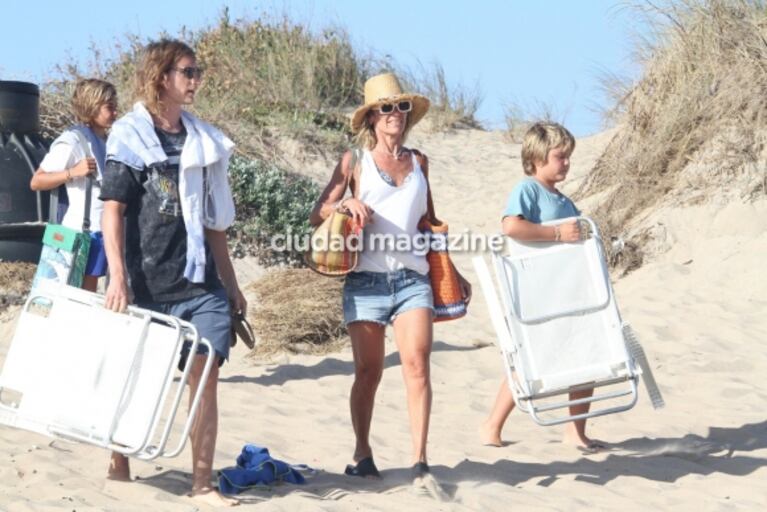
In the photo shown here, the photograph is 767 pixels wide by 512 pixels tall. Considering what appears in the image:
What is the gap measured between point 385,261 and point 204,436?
1085 mm

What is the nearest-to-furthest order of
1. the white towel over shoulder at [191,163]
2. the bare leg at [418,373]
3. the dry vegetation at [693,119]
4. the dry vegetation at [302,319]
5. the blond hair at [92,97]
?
the white towel over shoulder at [191,163] < the bare leg at [418,373] < the blond hair at [92,97] < the dry vegetation at [302,319] < the dry vegetation at [693,119]

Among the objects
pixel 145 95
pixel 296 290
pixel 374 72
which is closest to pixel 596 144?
pixel 374 72

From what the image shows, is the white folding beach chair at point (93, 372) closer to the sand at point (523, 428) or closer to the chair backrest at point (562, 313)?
the sand at point (523, 428)

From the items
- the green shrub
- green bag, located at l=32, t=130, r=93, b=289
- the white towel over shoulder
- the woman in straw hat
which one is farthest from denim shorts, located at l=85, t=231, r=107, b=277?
the green shrub

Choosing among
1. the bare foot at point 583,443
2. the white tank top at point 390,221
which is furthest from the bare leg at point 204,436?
the bare foot at point 583,443

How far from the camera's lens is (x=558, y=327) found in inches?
215

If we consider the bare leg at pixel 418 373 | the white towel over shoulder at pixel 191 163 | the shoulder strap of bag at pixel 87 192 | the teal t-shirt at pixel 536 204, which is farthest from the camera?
the shoulder strap of bag at pixel 87 192

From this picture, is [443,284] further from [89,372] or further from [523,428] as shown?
[523,428]

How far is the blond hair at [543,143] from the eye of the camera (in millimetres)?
5918

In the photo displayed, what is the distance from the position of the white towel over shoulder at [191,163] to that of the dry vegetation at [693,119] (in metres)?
6.21

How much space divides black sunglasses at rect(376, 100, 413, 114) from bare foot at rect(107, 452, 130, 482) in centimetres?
177

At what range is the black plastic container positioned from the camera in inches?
401

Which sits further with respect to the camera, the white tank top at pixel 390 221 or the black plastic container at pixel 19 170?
the black plastic container at pixel 19 170

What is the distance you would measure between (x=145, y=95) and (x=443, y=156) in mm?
10502
